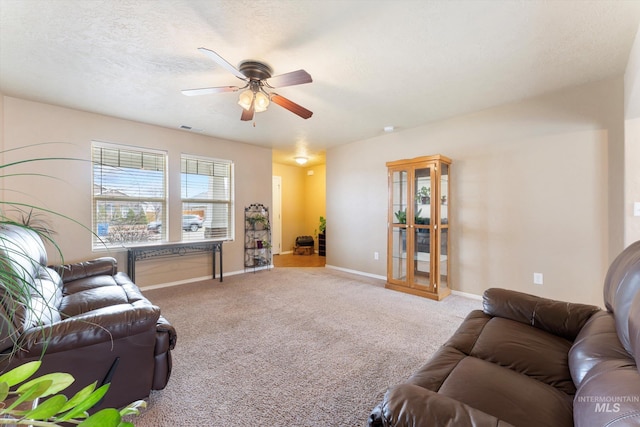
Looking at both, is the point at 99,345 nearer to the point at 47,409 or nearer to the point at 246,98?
the point at 47,409

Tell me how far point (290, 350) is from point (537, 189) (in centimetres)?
325

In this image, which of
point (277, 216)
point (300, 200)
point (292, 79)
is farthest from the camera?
point (300, 200)

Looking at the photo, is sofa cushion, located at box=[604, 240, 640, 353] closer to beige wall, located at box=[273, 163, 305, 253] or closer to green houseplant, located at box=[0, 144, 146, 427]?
green houseplant, located at box=[0, 144, 146, 427]

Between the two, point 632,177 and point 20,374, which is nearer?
point 20,374

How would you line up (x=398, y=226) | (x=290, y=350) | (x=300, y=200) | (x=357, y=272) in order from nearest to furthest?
Result: (x=290, y=350), (x=398, y=226), (x=357, y=272), (x=300, y=200)

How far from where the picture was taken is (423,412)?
91 centimetres

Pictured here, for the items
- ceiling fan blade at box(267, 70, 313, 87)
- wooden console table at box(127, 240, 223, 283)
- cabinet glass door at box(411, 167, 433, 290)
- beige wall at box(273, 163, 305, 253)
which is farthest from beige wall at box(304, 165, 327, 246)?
ceiling fan blade at box(267, 70, 313, 87)

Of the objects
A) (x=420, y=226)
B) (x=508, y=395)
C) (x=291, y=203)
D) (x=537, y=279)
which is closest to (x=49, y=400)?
(x=508, y=395)

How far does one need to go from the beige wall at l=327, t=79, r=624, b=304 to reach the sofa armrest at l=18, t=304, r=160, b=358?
146 inches

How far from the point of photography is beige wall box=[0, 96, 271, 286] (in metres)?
3.24

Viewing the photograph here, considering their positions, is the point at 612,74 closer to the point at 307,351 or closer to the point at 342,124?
the point at 342,124

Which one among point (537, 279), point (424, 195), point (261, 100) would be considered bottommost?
point (537, 279)

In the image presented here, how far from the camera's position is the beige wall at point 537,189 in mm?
2850

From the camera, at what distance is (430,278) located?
3740mm
